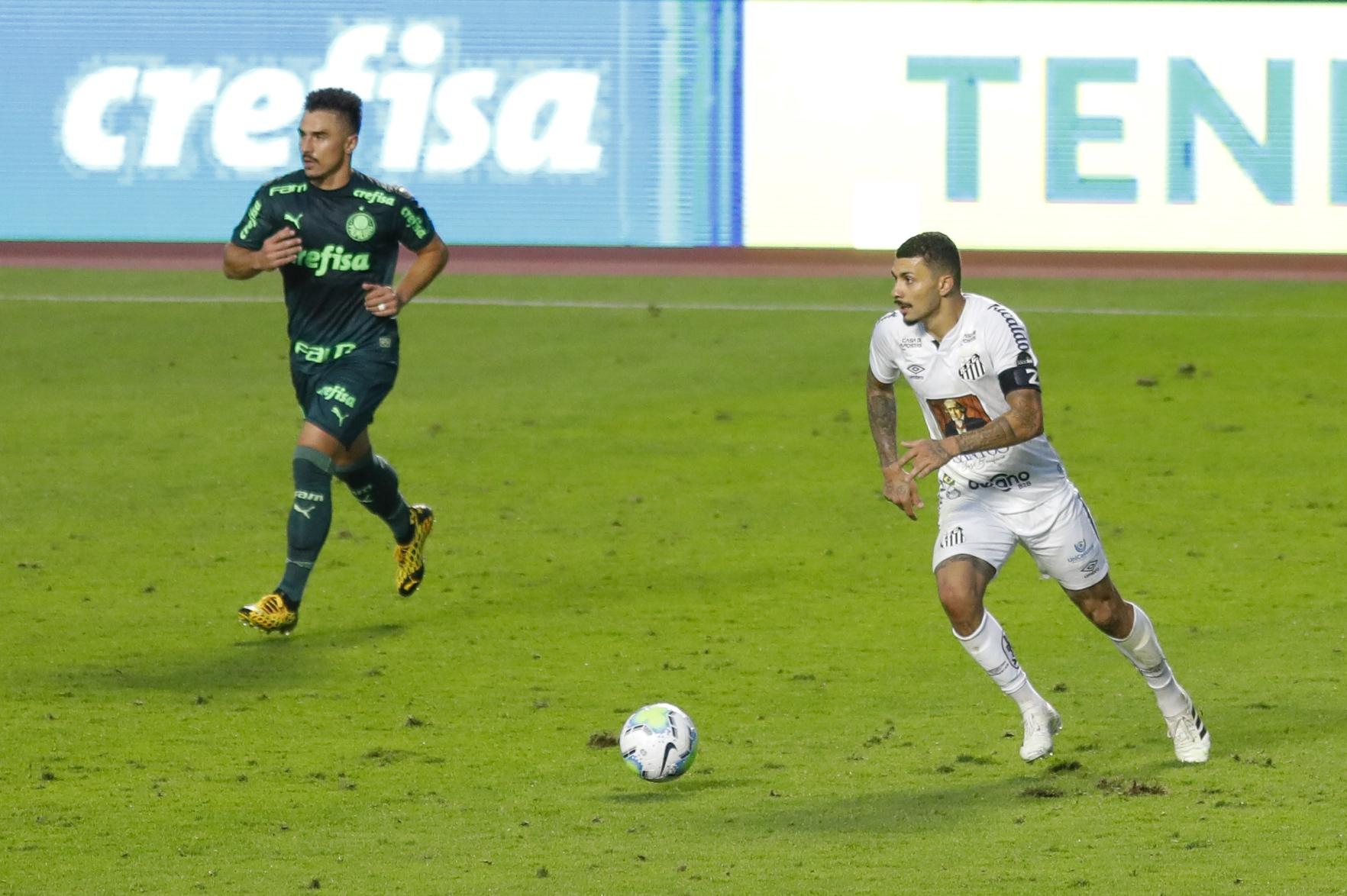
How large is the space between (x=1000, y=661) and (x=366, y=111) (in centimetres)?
2565

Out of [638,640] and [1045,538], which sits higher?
[638,640]

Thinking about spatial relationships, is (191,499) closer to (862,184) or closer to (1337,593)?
(1337,593)

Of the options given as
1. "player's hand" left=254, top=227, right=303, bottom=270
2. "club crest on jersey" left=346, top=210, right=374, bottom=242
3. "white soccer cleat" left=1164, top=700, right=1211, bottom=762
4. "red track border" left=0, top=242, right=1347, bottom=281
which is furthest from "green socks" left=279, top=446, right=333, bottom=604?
"red track border" left=0, top=242, right=1347, bottom=281

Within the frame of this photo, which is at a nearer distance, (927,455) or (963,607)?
(927,455)

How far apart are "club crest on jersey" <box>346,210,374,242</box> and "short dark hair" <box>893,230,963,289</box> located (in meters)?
3.20

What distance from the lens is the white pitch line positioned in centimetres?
2291

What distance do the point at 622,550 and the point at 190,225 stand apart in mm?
20773

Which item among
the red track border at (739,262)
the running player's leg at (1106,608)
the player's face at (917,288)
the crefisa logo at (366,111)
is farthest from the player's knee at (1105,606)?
the crefisa logo at (366,111)

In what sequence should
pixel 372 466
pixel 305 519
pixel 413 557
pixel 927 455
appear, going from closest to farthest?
pixel 927 455
pixel 305 519
pixel 372 466
pixel 413 557

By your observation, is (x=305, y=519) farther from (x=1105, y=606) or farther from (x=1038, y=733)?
(x=1105, y=606)

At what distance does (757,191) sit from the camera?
104 ft

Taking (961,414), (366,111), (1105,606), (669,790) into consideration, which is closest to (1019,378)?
(961,414)

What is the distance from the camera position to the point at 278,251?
9359 millimetres

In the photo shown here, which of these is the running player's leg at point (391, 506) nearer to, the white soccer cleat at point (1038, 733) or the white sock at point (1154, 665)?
the white soccer cleat at point (1038, 733)
